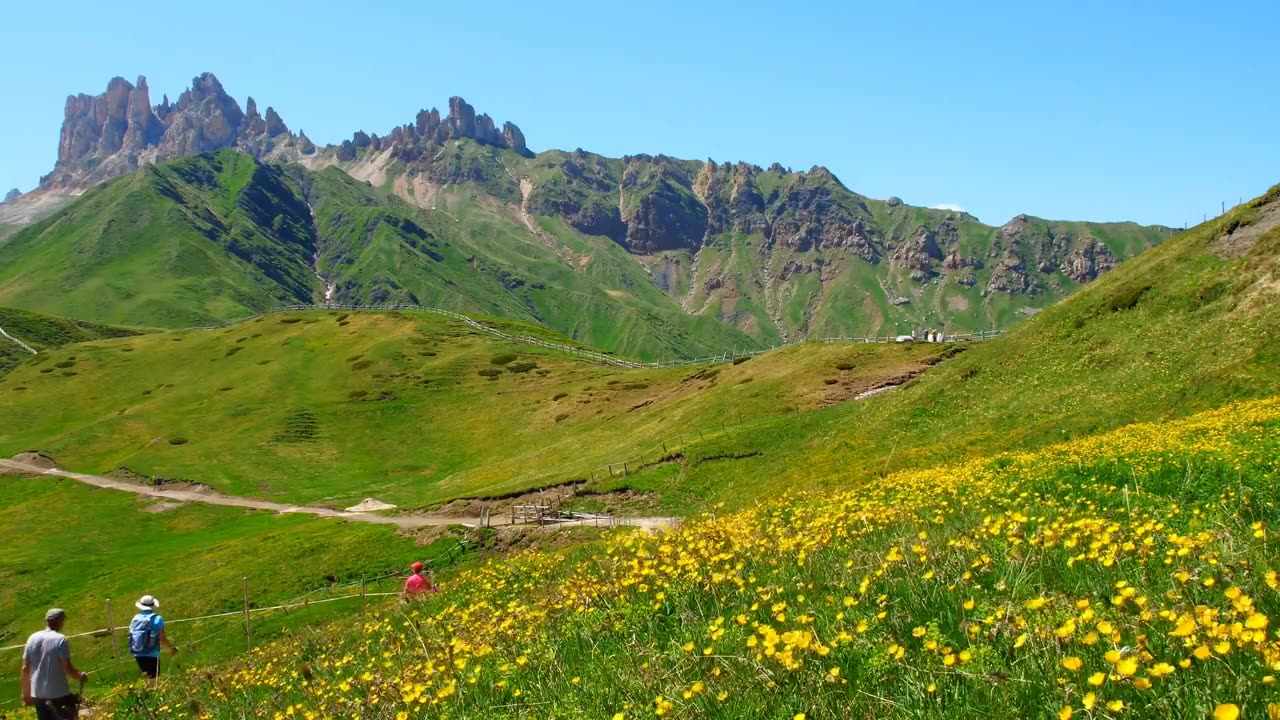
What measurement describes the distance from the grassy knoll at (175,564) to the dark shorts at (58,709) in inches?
638

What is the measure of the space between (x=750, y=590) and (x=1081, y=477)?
1080 cm

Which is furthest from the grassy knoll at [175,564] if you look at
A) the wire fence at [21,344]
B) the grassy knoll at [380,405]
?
the wire fence at [21,344]

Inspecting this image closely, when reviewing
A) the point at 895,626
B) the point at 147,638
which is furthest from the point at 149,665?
the point at 895,626

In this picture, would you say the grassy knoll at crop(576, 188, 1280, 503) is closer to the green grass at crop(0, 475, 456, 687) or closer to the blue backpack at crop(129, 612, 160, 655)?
the green grass at crop(0, 475, 456, 687)

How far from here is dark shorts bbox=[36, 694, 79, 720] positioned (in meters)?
16.2

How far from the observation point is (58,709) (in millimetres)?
16312

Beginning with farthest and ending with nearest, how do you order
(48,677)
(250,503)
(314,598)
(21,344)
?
(21,344) → (250,503) → (314,598) → (48,677)

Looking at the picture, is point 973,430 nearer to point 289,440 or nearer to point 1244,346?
point 1244,346

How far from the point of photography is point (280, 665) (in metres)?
17.5

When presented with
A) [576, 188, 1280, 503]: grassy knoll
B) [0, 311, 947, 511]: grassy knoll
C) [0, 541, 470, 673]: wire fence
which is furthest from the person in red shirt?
[0, 311, 947, 511]: grassy knoll

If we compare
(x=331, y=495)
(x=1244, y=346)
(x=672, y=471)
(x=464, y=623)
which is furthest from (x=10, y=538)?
(x=1244, y=346)

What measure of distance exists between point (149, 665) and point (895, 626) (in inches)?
866

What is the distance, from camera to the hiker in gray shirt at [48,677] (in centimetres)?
1612

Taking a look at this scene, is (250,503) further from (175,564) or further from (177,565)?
(177,565)
